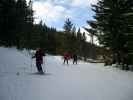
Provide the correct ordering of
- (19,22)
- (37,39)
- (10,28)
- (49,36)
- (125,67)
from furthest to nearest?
(49,36) < (37,39) < (19,22) < (10,28) < (125,67)

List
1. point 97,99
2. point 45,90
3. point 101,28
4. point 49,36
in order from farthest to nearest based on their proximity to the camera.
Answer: point 49,36
point 101,28
point 45,90
point 97,99

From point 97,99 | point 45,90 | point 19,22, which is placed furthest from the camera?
point 19,22

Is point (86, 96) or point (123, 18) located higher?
point (123, 18)

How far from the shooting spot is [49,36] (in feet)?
358

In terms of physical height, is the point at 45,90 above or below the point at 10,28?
below

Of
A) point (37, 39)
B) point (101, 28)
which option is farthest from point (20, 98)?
point (37, 39)

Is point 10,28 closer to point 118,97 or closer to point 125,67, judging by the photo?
point 125,67

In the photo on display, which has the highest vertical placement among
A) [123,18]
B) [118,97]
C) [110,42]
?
[123,18]

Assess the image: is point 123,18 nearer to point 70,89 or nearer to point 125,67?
point 125,67

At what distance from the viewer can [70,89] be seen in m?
14.5

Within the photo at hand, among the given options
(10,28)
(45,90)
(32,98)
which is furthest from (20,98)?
(10,28)

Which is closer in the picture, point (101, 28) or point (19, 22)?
point (101, 28)

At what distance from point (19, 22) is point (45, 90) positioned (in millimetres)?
48297

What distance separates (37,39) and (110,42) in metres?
57.7
